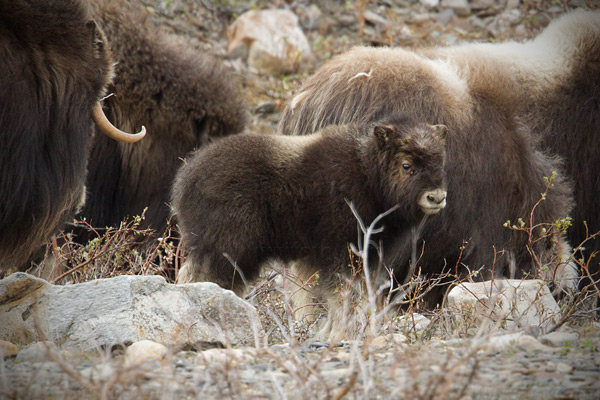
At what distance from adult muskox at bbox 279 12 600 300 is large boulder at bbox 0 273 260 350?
0.91 m

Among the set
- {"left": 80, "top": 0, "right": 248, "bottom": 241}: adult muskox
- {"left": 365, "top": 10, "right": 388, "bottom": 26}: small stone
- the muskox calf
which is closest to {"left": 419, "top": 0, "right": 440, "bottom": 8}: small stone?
{"left": 365, "top": 10, "right": 388, "bottom": 26}: small stone

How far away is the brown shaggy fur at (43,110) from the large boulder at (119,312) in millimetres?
336

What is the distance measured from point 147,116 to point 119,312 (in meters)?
2.09

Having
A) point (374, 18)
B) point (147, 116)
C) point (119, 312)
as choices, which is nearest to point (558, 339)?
point (119, 312)

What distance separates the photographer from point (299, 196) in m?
2.99

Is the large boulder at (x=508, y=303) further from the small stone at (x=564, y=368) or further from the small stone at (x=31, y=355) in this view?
the small stone at (x=31, y=355)

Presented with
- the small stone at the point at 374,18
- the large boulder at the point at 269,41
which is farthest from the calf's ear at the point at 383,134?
the small stone at the point at 374,18

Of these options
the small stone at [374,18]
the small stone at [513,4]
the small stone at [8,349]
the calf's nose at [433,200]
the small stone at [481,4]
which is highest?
the small stone at [513,4]

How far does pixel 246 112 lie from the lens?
4.59 meters

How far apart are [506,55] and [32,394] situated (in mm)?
2822

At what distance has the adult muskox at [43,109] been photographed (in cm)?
274

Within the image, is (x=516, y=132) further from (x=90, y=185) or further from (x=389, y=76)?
(x=90, y=185)

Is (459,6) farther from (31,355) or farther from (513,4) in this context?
(31,355)

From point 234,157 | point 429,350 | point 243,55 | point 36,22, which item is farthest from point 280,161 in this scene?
point 243,55
